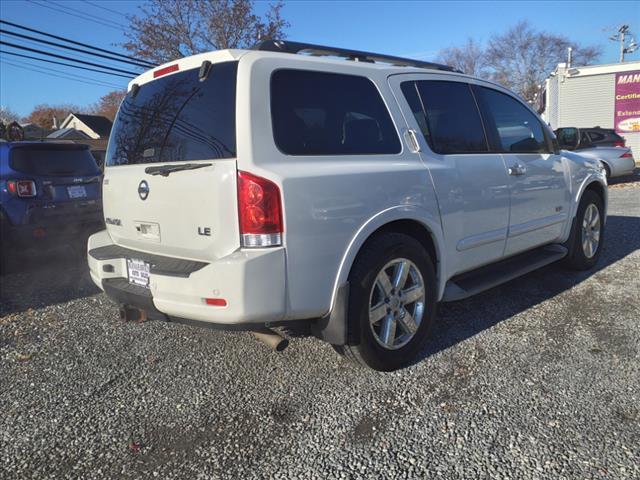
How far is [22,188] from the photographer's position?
5691 millimetres

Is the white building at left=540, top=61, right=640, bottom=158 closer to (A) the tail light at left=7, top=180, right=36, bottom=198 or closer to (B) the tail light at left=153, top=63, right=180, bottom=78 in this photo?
(A) the tail light at left=7, top=180, right=36, bottom=198

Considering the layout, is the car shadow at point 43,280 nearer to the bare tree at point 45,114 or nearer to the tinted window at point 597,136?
the tinted window at point 597,136

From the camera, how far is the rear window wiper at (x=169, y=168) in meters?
2.60

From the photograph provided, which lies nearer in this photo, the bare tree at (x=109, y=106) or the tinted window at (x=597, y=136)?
the tinted window at (x=597, y=136)

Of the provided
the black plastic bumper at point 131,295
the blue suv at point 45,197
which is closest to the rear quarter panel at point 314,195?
the black plastic bumper at point 131,295

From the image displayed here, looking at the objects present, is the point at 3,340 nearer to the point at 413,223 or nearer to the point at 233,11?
the point at 413,223

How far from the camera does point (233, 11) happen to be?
2348cm

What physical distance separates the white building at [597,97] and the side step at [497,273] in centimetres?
2059

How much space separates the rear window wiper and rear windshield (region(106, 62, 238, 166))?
0.05 metres

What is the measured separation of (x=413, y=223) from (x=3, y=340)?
3293 mm

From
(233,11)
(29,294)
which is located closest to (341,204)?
(29,294)

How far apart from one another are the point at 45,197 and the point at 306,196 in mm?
4597

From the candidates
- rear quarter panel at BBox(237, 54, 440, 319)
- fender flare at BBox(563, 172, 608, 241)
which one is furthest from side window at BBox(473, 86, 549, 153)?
rear quarter panel at BBox(237, 54, 440, 319)

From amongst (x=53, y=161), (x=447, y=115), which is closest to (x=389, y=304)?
(x=447, y=115)
